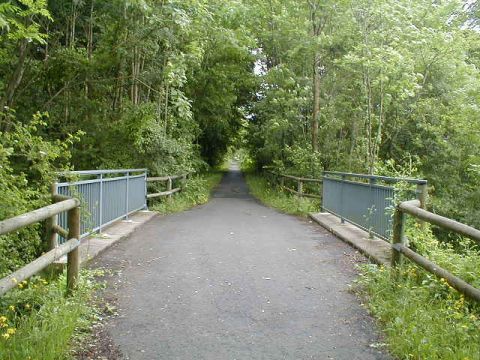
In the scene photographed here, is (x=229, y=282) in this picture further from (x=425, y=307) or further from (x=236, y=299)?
(x=425, y=307)

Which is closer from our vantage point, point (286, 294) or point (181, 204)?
point (286, 294)

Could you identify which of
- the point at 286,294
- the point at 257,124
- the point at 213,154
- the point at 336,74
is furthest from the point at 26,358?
the point at 213,154

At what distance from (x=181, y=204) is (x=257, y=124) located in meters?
10.2

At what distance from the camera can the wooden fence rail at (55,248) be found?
343 cm

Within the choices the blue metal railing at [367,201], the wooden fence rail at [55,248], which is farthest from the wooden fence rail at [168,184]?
the wooden fence rail at [55,248]

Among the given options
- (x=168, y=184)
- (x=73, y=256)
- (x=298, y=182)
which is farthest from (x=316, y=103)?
(x=73, y=256)

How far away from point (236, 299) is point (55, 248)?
6.67 ft

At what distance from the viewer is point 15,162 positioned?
1055cm

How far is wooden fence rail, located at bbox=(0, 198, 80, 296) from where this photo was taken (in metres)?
3.43

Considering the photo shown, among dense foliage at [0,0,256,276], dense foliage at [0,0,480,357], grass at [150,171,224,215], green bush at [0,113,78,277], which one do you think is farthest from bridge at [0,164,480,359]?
dense foliage at [0,0,256,276]

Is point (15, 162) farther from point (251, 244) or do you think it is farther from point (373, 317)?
point (373, 317)

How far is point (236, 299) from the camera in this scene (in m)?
5.24

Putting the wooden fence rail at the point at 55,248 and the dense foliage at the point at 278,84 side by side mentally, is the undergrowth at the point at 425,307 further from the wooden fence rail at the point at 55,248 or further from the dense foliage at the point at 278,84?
the wooden fence rail at the point at 55,248

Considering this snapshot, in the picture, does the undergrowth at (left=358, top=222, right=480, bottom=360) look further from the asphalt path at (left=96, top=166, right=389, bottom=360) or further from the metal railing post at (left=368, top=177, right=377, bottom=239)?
the metal railing post at (left=368, top=177, right=377, bottom=239)
